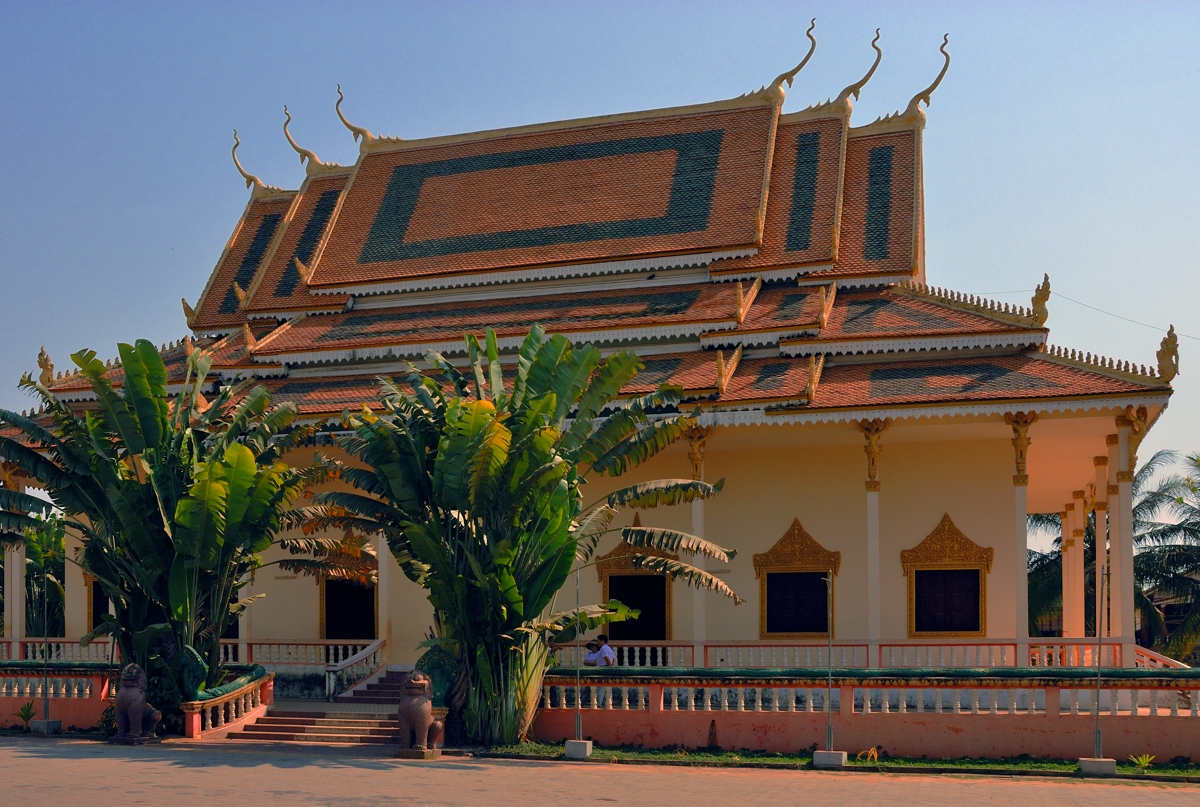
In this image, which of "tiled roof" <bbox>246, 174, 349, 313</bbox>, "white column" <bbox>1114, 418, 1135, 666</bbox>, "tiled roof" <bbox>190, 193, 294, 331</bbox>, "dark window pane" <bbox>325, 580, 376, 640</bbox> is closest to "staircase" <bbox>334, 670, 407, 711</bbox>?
"dark window pane" <bbox>325, 580, 376, 640</bbox>

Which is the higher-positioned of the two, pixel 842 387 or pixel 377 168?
pixel 377 168

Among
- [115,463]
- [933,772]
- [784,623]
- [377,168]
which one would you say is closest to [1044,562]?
[784,623]

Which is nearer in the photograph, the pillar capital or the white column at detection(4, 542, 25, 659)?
the pillar capital

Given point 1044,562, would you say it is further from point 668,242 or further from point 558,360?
point 558,360

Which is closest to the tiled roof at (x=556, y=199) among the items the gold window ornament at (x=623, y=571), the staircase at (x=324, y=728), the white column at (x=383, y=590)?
the gold window ornament at (x=623, y=571)

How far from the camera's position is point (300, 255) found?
2952cm

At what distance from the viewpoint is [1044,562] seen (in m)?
36.4

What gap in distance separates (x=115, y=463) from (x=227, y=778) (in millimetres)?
5450

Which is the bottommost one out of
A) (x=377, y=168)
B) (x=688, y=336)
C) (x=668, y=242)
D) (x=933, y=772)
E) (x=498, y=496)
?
(x=933, y=772)

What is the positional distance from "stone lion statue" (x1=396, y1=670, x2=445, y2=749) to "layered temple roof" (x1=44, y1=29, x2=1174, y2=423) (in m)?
6.55

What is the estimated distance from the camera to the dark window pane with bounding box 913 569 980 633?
21469mm

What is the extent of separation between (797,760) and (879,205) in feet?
43.5

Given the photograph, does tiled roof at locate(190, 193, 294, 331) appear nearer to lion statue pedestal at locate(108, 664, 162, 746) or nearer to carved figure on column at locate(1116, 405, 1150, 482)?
lion statue pedestal at locate(108, 664, 162, 746)

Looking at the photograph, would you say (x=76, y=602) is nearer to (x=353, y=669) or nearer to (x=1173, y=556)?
(x=353, y=669)
